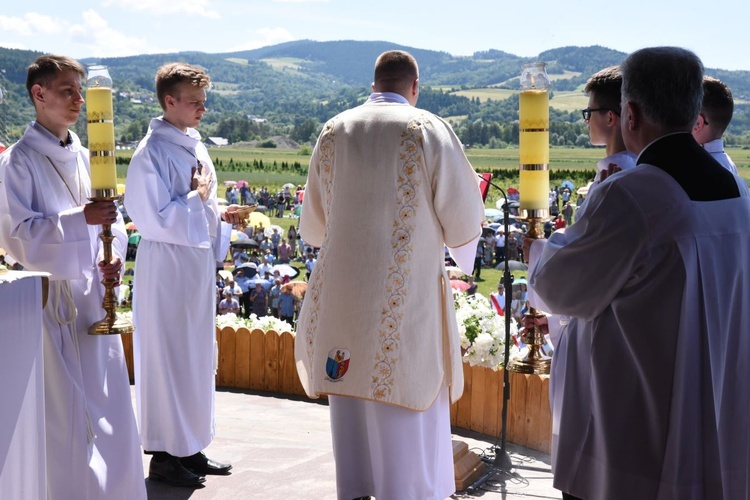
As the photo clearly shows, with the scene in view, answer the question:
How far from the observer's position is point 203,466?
4574 millimetres

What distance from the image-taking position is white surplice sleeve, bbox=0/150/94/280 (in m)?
3.62

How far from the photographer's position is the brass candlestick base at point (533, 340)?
10.4ft

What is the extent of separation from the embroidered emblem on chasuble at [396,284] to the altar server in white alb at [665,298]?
103 centimetres

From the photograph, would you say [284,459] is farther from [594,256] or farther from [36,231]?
[594,256]

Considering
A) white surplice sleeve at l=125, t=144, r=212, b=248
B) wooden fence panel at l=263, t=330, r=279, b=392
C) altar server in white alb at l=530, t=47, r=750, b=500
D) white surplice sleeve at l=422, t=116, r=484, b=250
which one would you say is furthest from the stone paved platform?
altar server in white alb at l=530, t=47, r=750, b=500

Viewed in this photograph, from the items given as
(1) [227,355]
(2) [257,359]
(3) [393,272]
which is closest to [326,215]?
(3) [393,272]

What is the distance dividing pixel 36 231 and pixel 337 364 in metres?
1.34

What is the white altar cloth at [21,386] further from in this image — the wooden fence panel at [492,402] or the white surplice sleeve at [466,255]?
the wooden fence panel at [492,402]

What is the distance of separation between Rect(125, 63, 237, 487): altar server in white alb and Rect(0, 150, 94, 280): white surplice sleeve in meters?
0.75

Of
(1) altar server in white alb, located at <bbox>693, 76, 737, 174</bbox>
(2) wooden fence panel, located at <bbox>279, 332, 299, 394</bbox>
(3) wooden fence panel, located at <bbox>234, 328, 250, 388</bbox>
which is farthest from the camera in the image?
(3) wooden fence panel, located at <bbox>234, 328, 250, 388</bbox>

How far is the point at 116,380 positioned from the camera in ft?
12.7

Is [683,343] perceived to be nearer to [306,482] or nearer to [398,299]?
[398,299]

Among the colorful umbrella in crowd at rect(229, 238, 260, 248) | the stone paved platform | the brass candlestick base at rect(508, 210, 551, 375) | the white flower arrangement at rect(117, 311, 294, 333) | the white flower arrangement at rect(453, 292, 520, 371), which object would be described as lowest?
the colorful umbrella in crowd at rect(229, 238, 260, 248)

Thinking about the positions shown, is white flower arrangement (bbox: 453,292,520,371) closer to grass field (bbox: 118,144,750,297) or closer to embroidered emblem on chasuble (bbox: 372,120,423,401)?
embroidered emblem on chasuble (bbox: 372,120,423,401)
